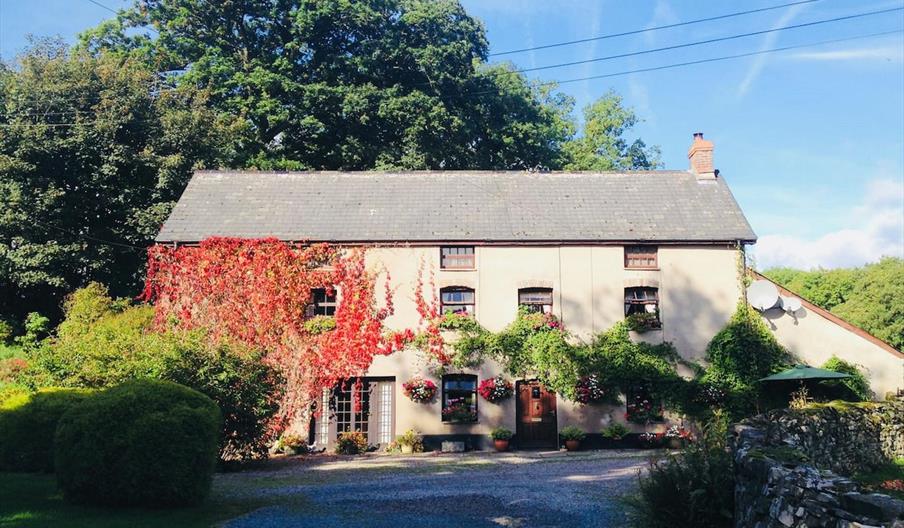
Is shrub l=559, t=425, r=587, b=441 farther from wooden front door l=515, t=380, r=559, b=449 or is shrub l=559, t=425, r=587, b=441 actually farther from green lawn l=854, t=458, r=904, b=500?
green lawn l=854, t=458, r=904, b=500

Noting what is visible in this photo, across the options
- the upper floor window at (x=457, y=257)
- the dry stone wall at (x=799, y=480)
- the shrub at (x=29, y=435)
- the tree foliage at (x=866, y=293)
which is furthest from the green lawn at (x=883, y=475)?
the tree foliage at (x=866, y=293)

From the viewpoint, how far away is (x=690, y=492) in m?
7.86

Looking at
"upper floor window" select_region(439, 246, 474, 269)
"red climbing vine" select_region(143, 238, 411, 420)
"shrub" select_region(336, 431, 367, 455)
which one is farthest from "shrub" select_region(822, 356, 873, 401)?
"shrub" select_region(336, 431, 367, 455)

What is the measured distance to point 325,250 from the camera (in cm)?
2105

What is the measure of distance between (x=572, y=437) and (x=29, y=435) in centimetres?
1330

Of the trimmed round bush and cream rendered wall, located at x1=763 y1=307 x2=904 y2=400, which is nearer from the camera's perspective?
the trimmed round bush

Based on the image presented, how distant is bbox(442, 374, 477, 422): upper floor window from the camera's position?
798 inches

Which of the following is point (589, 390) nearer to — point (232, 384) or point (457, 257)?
point (457, 257)

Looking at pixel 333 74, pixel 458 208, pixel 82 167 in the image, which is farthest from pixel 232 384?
pixel 333 74

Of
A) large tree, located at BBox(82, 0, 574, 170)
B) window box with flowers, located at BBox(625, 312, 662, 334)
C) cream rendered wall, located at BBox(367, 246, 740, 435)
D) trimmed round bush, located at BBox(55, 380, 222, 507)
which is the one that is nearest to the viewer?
trimmed round bush, located at BBox(55, 380, 222, 507)

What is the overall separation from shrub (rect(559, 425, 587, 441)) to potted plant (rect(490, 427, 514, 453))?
1537mm

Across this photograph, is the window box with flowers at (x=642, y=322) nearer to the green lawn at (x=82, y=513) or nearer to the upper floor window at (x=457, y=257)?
the upper floor window at (x=457, y=257)

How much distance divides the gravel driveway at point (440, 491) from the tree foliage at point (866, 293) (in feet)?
94.4

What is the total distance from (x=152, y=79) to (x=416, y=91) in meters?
11.4
